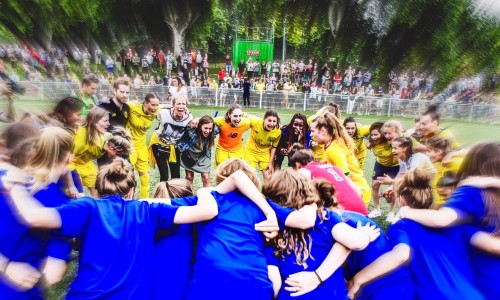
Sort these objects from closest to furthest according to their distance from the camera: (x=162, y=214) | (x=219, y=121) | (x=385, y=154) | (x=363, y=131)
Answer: (x=162, y=214), (x=385, y=154), (x=363, y=131), (x=219, y=121)

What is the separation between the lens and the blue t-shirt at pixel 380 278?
2535 mm

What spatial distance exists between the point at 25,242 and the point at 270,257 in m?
1.49

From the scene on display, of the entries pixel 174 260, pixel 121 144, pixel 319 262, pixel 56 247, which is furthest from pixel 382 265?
pixel 121 144

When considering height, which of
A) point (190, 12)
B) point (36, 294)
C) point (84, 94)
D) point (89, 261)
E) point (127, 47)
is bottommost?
point (36, 294)

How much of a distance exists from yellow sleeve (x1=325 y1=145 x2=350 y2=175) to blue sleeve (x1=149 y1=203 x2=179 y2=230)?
210 centimetres

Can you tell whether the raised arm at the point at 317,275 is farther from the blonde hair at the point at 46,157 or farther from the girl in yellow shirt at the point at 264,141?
the girl in yellow shirt at the point at 264,141

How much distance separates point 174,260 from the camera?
8.61ft

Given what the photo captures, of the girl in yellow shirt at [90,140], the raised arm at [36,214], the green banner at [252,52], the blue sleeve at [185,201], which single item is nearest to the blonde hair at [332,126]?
the blue sleeve at [185,201]

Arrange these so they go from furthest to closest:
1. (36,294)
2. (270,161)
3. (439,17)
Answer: (270,161)
(36,294)
(439,17)

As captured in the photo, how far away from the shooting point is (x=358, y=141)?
630 cm

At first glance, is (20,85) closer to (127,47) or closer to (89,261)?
(127,47)

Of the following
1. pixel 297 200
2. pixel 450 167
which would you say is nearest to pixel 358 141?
pixel 450 167

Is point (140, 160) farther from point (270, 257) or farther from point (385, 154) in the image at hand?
point (270, 257)

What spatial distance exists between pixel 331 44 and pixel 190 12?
0.53m
